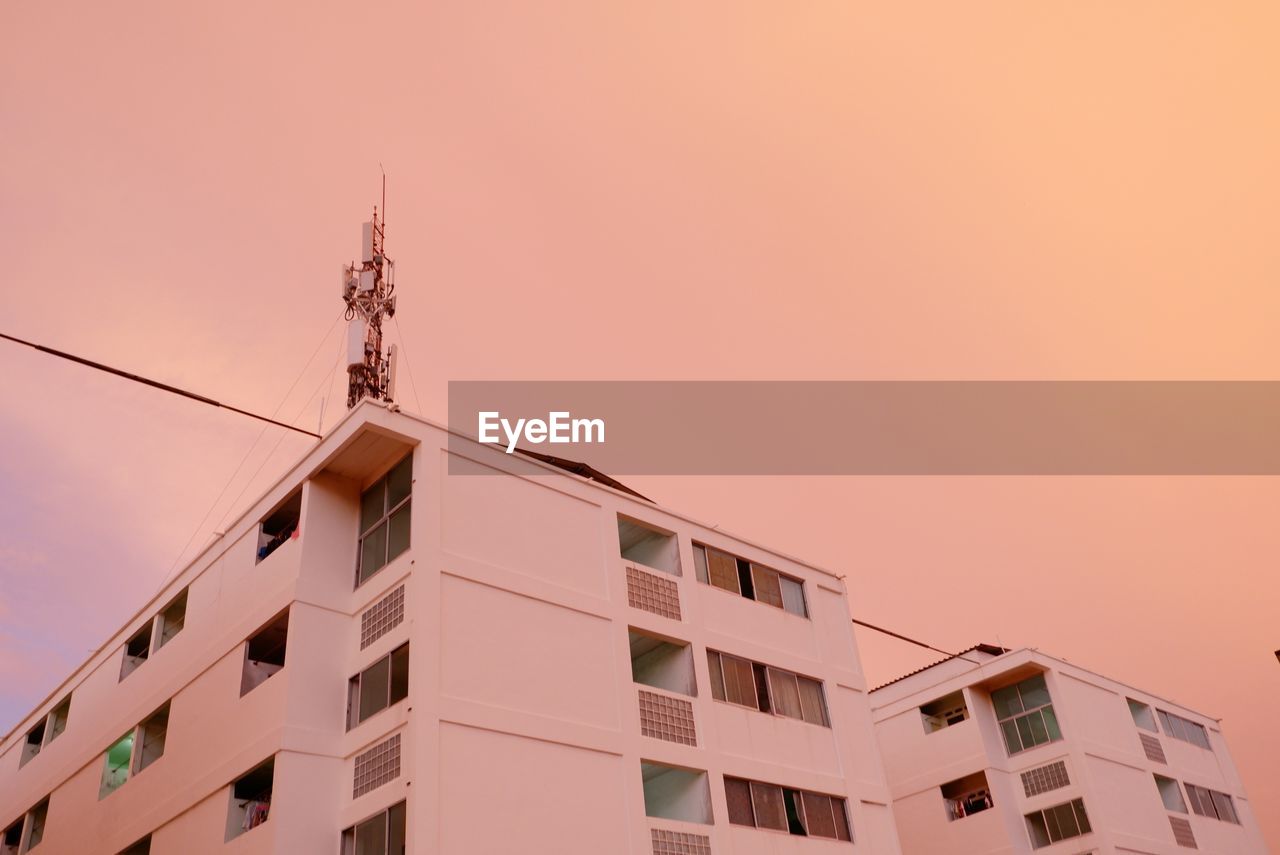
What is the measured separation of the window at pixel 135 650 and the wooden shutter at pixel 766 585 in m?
15.3

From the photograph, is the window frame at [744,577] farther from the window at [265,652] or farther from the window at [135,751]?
the window at [135,751]

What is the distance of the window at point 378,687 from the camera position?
20.7 metres

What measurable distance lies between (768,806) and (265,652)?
11376mm

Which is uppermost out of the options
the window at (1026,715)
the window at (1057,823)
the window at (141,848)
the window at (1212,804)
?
the window at (1026,715)

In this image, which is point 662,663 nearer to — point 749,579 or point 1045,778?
point 749,579

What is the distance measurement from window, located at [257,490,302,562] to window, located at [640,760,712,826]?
30.2 ft

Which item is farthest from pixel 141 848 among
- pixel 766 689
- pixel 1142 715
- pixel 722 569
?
pixel 1142 715

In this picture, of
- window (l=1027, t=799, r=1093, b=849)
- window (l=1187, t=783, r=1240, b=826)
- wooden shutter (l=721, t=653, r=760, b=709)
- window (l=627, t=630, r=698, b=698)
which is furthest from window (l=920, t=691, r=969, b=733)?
window (l=627, t=630, r=698, b=698)

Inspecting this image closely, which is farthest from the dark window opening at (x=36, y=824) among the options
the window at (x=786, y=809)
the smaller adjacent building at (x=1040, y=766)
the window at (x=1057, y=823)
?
the window at (x=1057, y=823)

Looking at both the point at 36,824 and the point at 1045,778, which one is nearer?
the point at 36,824

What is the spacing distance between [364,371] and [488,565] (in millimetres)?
8198

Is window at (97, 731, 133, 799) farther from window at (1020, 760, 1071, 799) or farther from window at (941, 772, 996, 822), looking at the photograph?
window at (1020, 760, 1071, 799)

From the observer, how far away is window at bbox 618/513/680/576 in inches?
1072

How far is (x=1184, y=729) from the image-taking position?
1708 inches
